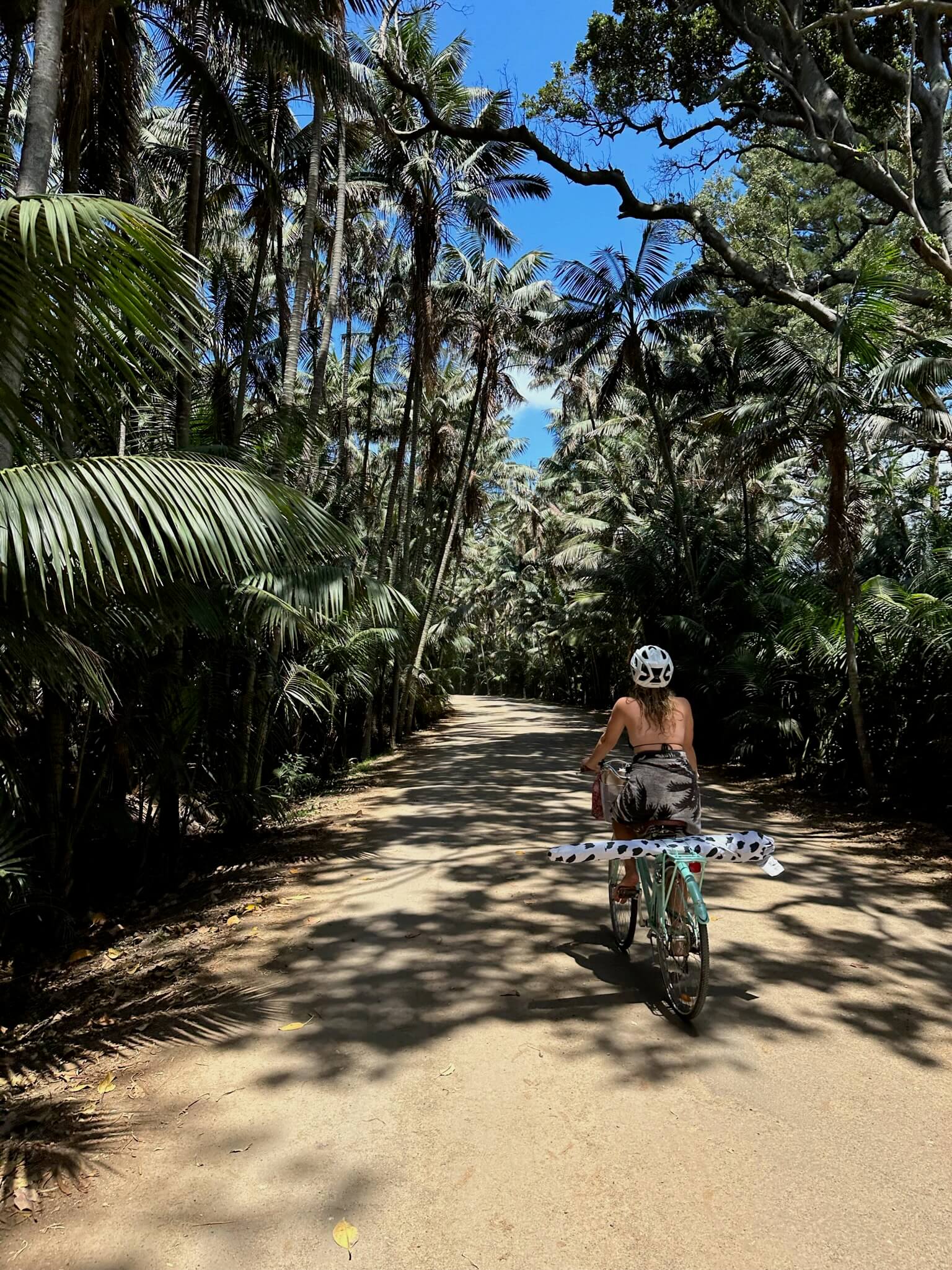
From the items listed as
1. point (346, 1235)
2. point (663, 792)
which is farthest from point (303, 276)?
point (346, 1235)

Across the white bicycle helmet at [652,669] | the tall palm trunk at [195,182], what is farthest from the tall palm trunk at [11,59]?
the white bicycle helmet at [652,669]

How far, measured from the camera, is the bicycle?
370 cm

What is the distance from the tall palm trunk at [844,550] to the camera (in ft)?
29.3

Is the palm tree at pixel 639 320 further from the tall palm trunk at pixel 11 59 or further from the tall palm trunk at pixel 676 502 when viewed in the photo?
the tall palm trunk at pixel 11 59

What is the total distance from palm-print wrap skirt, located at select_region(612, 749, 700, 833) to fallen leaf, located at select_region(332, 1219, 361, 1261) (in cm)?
222

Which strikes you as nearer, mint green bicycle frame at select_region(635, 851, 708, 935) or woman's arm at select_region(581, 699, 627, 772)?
mint green bicycle frame at select_region(635, 851, 708, 935)

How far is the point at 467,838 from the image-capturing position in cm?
807

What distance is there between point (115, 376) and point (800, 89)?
10.6 m

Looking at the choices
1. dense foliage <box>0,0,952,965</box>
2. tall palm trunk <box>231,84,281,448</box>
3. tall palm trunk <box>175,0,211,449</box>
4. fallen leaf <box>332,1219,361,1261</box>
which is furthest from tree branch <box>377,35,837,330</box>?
fallen leaf <box>332,1219,361,1261</box>

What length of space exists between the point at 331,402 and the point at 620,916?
21913mm

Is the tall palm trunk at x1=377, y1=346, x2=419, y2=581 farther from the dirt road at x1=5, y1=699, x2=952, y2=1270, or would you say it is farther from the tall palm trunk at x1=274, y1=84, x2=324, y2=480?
the dirt road at x1=5, y1=699, x2=952, y2=1270

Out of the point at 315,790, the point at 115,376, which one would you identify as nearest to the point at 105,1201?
the point at 115,376

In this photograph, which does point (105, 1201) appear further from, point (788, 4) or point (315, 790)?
point (788, 4)

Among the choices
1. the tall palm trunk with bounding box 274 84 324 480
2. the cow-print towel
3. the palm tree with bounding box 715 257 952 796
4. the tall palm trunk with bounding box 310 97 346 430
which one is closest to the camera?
the cow-print towel
